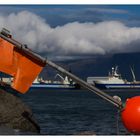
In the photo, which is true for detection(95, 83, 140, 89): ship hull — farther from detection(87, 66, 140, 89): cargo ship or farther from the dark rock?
the dark rock

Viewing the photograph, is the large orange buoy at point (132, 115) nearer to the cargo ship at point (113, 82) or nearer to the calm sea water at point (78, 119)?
the calm sea water at point (78, 119)

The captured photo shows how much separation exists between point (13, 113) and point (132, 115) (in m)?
6.04

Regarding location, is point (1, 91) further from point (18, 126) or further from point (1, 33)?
point (1, 33)

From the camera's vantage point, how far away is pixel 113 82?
13200 centimetres

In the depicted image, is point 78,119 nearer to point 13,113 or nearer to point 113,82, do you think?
point 13,113

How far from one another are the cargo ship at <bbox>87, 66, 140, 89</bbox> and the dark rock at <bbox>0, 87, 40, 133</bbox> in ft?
360

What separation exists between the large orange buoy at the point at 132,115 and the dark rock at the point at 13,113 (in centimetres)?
523

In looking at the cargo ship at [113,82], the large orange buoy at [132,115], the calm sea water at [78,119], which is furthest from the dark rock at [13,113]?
the cargo ship at [113,82]

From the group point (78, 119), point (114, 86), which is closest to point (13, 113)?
point (78, 119)

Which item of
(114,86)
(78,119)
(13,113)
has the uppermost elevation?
(13,113)

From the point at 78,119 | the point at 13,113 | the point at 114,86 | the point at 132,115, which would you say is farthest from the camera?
the point at 114,86

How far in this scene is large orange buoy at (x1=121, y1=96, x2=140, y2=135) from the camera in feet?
33.2

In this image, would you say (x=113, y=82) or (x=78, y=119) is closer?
(x=78, y=119)
